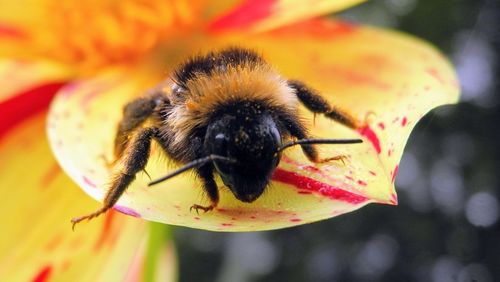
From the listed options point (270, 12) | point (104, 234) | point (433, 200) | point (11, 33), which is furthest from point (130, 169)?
point (433, 200)

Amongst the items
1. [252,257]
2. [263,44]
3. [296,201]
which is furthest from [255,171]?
[252,257]

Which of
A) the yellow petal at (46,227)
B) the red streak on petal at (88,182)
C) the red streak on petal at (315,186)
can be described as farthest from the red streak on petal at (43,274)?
the red streak on petal at (315,186)

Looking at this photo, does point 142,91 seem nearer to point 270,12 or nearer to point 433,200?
point 270,12

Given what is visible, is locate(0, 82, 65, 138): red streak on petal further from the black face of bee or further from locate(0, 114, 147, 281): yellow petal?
the black face of bee

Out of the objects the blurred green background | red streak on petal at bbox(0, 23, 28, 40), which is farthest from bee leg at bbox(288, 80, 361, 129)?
the blurred green background

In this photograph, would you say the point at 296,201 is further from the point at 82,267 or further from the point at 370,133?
the point at 82,267

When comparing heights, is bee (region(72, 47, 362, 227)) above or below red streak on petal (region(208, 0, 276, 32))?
above
